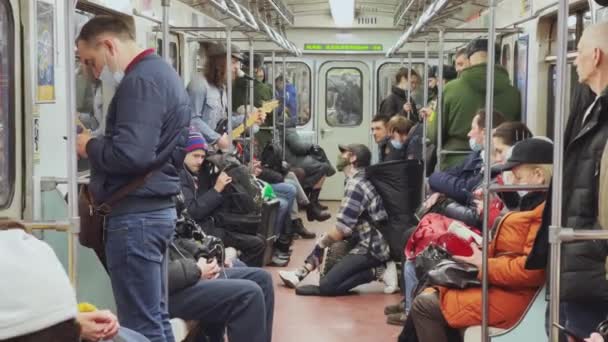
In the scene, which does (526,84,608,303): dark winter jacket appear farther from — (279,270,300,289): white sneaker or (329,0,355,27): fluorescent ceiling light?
(329,0,355,27): fluorescent ceiling light

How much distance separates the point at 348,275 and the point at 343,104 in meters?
7.58

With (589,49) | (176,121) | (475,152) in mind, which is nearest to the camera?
(589,49)

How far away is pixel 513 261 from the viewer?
416 cm

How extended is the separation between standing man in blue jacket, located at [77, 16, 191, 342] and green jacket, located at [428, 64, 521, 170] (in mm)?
3570

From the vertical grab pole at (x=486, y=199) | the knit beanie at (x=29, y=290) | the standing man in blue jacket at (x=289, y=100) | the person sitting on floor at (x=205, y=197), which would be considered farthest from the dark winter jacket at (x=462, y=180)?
the standing man in blue jacket at (x=289, y=100)

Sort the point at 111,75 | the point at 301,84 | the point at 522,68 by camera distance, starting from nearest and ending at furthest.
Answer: the point at 111,75 → the point at 522,68 → the point at 301,84

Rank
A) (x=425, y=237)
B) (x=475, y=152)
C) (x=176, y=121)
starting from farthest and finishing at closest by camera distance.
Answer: (x=475, y=152) < (x=425, y=237) < (x=176, y=121)

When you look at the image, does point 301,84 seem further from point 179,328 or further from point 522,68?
point 179,328

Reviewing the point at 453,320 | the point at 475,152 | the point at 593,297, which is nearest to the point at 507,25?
the point at 475,152

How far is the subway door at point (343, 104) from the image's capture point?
14648mm

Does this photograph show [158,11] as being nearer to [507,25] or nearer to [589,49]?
[507,25]

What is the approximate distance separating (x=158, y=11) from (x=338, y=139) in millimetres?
8028

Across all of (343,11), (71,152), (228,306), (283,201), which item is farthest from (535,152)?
(343,11)

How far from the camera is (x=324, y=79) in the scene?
14648 millimetres
